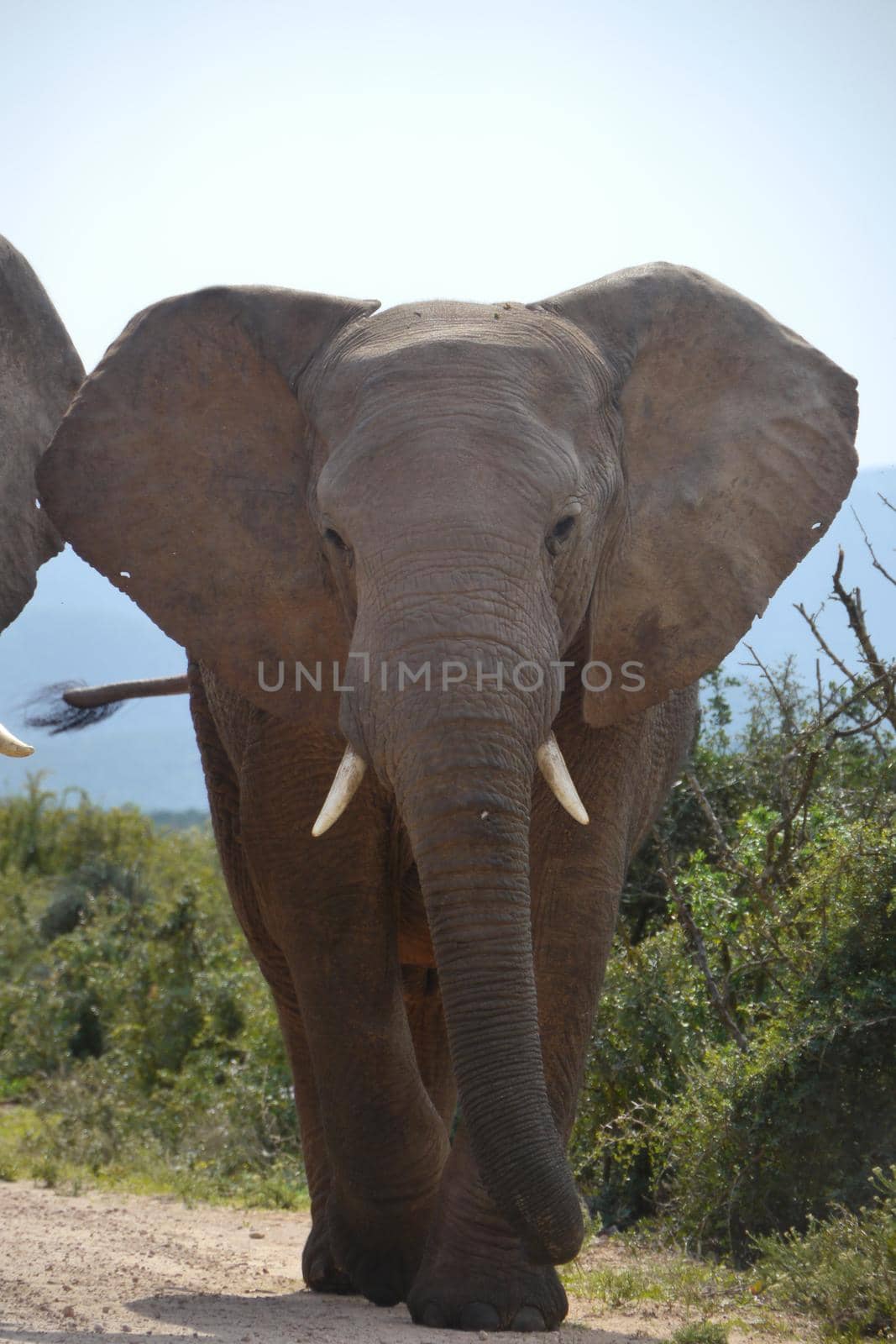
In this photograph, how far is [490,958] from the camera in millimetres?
4430

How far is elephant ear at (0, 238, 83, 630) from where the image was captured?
5406mm

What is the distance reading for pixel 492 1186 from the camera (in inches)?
173

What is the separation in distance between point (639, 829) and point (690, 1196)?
1348 millimetres

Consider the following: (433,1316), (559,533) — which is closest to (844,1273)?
(433,1316)

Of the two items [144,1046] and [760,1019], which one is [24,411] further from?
[144,1046]

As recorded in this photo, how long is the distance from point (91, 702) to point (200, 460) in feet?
10.9

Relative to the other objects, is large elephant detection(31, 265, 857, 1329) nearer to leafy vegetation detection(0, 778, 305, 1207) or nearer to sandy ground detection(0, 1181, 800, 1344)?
sandy ground detection(0, 1181, 800, 1344)

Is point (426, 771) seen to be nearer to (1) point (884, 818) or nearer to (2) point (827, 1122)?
(2) point (827, 1122)

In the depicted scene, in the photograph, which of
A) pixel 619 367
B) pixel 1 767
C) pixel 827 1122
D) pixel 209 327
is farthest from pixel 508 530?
pixel 1 767

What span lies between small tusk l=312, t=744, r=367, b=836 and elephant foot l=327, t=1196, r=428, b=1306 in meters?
1.63

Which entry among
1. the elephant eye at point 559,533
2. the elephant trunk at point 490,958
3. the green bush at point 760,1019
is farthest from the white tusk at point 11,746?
the green bush at point 760,1019

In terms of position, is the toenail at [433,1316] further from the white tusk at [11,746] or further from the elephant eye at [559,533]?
the elephant eye at [559,533]

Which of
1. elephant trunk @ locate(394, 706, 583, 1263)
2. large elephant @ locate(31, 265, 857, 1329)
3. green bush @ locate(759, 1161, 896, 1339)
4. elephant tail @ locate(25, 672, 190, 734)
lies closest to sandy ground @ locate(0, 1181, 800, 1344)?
green bush @ locate(759, 1161, 896, 1339)

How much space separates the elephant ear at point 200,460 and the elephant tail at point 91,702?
9.28ft
